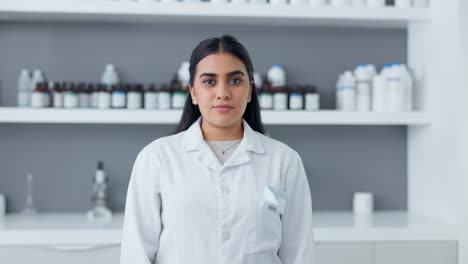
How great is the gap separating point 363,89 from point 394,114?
174 millimetres

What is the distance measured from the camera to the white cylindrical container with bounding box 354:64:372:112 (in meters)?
2.45

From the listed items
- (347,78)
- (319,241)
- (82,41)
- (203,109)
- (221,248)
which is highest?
(82,41)

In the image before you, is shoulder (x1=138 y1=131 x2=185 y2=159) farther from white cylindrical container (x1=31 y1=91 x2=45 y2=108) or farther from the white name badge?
white cylindrical container (x1=31 y1=91 x2=45 y2=108)

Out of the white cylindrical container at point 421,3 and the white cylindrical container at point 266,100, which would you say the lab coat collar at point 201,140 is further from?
the white cylindrical container at point 421,3

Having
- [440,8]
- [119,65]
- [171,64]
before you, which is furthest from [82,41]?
[440,8]

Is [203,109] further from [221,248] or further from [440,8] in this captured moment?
[440,8]

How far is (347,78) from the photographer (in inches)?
98.2

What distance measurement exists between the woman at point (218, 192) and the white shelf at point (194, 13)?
102cm

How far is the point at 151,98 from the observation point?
235 cm

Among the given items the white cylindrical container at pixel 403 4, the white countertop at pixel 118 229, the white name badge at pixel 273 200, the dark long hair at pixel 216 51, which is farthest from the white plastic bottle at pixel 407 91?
Result: the white name badge at pixel 273 200

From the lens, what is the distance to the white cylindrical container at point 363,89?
2.45 metres

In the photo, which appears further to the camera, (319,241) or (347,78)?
(347,78)

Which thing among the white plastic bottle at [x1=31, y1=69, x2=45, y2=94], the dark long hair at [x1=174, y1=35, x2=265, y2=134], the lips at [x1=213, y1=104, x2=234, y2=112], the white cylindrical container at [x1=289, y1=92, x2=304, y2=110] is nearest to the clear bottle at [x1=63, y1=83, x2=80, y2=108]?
the white plastic bottle at [x1=31, y1=69, x2=45, y2=94]

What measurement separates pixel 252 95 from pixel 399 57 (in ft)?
4.88
